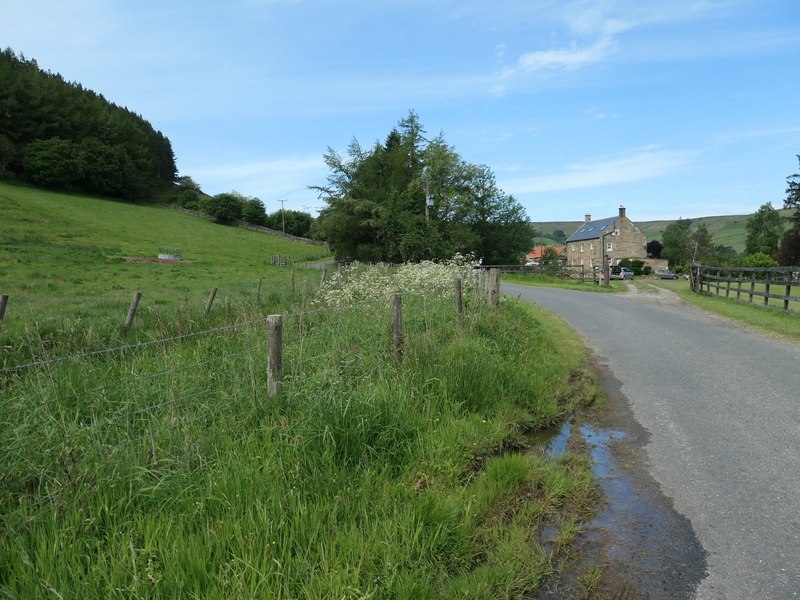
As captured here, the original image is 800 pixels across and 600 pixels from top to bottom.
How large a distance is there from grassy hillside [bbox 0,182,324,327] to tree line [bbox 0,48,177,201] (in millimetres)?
5691

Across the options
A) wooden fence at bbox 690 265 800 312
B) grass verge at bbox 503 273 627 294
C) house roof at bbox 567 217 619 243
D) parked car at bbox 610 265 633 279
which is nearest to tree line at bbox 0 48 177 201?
grass verge at bbox 503 273 627 294

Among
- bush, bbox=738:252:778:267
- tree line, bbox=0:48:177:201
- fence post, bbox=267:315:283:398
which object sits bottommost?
fence post, bbox=267:315:283:398

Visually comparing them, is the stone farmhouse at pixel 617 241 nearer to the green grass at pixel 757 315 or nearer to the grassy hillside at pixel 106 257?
the grassy hillside at pixel 106 257

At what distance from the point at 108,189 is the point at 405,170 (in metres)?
51.6

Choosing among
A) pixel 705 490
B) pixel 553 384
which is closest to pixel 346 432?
pixel 705 490

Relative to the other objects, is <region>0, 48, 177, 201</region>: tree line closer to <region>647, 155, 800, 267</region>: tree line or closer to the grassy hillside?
the grassy hillside

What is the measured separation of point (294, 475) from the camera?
13.1 ft

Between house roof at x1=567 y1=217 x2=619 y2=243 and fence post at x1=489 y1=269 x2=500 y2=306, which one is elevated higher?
house roof at x1=567 y1=217 x2=619 y2=243

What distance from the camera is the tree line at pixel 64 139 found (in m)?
69.7

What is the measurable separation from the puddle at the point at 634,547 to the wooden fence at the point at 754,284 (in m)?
12.9

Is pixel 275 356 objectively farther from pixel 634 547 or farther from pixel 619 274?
pixel 619 274

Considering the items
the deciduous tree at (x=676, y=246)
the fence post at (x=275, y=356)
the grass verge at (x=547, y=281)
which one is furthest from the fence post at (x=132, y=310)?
the deciduous tree at (x=676, y=246)

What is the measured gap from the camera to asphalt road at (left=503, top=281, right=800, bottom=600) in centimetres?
343

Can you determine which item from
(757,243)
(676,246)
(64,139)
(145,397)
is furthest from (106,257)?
(676,246)
